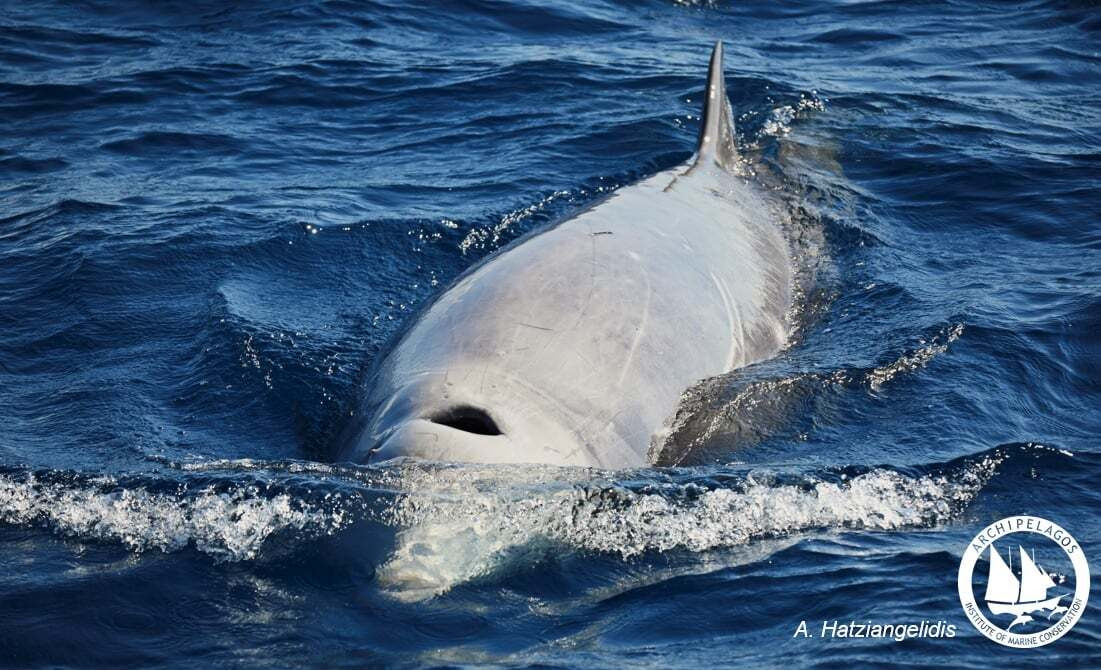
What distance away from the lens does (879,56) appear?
19062mm

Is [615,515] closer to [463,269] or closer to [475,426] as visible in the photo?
[475,426]

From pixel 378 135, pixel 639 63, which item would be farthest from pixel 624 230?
pixel 639 63

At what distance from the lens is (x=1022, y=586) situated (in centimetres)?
651

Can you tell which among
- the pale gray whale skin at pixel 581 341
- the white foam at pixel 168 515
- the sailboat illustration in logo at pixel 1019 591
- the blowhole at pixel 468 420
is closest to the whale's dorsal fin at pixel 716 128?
the pale gray whale skin at pixel 581 341

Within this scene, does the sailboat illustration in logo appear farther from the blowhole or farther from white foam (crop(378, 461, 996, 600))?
the blowhole

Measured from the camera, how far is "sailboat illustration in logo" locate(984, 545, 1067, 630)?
20.7 feet

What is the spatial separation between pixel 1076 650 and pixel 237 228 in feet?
30.3

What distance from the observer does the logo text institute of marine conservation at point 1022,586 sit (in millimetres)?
6152

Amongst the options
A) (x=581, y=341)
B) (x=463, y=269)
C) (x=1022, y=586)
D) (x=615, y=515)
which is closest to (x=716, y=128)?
(x=463, y=269)

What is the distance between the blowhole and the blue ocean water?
1.44 feet

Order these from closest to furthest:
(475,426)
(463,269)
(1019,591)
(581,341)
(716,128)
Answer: (1019,591), (475,426), (581,341), (463,269), (716,128)

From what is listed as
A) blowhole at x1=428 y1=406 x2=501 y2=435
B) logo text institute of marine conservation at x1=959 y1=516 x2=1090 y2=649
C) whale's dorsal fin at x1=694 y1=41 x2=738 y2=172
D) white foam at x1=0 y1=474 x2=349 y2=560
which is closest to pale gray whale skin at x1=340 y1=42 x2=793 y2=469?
blowhole at x1=428 y1=406 x2=501 y2=435

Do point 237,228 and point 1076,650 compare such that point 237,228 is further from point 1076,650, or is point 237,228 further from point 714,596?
point 1076,650

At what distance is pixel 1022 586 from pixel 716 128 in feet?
23.5
